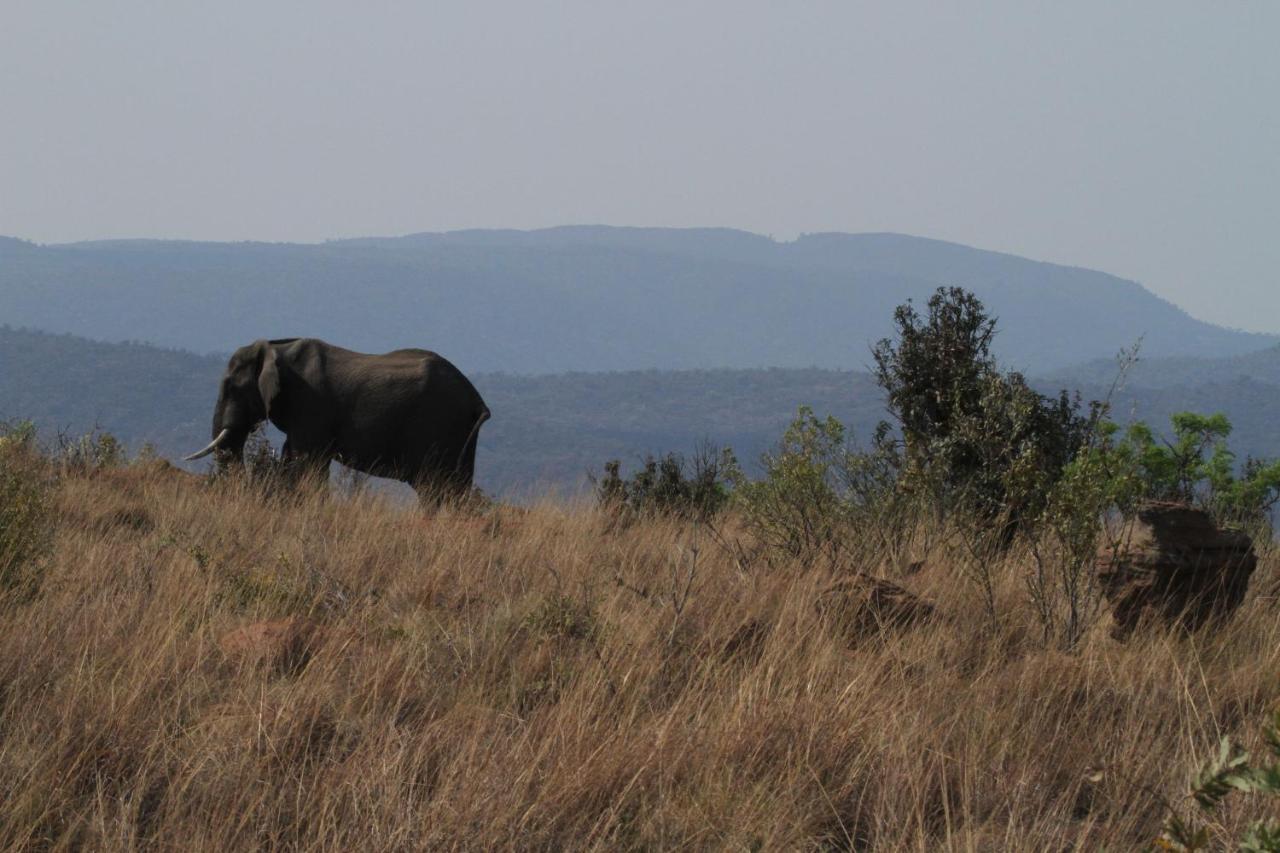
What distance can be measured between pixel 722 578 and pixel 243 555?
8.22 feet

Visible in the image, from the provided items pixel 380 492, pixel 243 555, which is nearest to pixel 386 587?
pixel 243 555

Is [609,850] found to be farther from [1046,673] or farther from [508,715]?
[1046,673]

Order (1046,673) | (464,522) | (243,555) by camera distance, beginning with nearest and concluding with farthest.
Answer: (1046,673) → (243,555) → (464,522)

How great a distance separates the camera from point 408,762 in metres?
4.20

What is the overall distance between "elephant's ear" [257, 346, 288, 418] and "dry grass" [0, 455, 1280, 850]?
23.8ft

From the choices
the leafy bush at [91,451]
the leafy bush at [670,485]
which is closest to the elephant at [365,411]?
the leafy bush at [91,451]

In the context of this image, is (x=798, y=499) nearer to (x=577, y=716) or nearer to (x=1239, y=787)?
(x=577, y=716)

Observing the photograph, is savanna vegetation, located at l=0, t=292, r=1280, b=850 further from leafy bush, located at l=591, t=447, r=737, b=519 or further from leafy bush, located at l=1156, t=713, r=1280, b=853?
leafy bush, located at l=591, t=447, r=737, b=519

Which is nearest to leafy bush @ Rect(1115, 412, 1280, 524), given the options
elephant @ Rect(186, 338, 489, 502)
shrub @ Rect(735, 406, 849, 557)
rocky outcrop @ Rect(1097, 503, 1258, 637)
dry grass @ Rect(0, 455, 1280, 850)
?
shrub @ Rect(735, 406, 849, 557)

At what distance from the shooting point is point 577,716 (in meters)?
4.51

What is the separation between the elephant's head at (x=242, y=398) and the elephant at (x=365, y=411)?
1cm

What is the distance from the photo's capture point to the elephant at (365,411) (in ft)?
45.5

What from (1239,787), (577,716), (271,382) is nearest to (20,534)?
(577,716)

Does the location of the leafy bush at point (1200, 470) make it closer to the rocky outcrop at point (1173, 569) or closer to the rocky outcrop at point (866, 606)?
the rocky outcrop at point (1173, 569)
